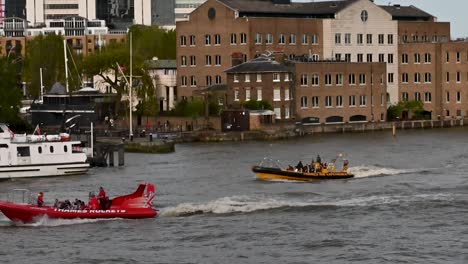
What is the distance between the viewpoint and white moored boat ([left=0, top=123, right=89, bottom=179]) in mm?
88125

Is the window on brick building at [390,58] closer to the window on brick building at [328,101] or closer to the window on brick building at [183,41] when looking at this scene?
the window on brick building at [328,101]

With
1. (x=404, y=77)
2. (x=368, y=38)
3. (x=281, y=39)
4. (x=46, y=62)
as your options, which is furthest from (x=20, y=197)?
(x=46, y=62)

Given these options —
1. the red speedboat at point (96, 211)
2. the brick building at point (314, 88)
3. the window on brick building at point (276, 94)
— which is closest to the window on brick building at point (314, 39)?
the brick building at point (314, 88)

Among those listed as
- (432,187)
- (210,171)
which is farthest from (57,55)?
(432,187)

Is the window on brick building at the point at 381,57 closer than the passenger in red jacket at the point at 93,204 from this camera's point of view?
No

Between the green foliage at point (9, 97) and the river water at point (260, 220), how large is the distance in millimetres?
25964

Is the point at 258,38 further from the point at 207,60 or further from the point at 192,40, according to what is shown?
the point at 192,40

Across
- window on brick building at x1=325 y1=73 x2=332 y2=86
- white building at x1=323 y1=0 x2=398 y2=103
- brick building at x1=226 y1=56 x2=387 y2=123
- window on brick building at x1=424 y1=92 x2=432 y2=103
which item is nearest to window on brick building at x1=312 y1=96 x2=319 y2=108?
brick building at x1=226 y1=56 x2=387 y2=123

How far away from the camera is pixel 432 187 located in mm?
79938

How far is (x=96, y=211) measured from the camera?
A: 67.4 metres

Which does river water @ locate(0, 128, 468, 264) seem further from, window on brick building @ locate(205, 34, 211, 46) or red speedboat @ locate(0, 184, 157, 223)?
window on brick building @ locate(205, 34, 211, 46)

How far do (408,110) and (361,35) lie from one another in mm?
9223

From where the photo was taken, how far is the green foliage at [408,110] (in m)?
147

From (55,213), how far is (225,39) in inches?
3089
